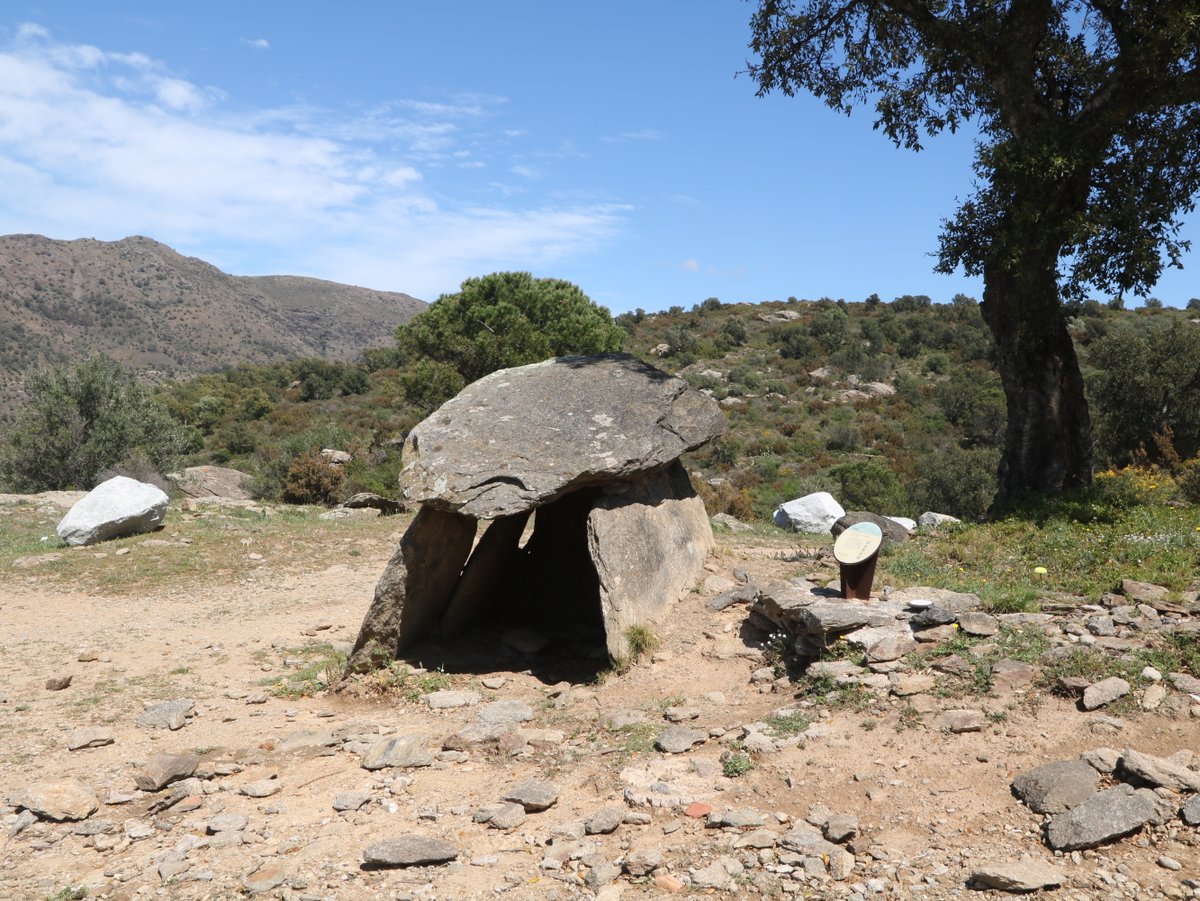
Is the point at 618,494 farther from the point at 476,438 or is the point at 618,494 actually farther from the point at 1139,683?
the point at 1139,683

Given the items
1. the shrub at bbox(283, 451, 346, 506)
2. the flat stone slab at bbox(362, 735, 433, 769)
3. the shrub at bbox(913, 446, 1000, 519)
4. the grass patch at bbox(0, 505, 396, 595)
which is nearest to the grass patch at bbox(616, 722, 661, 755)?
the flat stone slab at bbox(362, 735, 433, 769)

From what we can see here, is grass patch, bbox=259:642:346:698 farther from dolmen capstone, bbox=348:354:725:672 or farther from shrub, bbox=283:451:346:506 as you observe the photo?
shrub, bbox=283:451:346:506

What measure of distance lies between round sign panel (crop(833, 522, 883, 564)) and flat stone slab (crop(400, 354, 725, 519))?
5.70ft

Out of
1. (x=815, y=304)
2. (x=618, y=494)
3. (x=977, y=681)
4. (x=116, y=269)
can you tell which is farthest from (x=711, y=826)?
(x=116, y=269)

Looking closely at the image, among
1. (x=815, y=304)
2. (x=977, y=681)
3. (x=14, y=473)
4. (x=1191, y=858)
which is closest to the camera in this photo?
(x=1191, y=858)

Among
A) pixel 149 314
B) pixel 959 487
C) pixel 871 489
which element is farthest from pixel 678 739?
pixel 149 314

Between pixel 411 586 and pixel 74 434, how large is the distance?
17.2 meters

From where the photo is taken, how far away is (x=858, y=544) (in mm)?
6898

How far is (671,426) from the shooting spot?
823 cm

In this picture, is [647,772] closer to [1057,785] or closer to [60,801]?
[1057,785]

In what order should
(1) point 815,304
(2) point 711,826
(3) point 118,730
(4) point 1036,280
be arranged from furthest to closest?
(1) point 815,304 → (4) point 1036,280 → (3) point 118,730 → (2) point 711,826

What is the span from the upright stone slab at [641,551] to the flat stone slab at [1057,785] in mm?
3431

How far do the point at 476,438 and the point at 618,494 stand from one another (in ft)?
4.58

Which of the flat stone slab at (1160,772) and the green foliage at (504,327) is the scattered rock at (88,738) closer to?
the flat stone slab at (1160,772)
